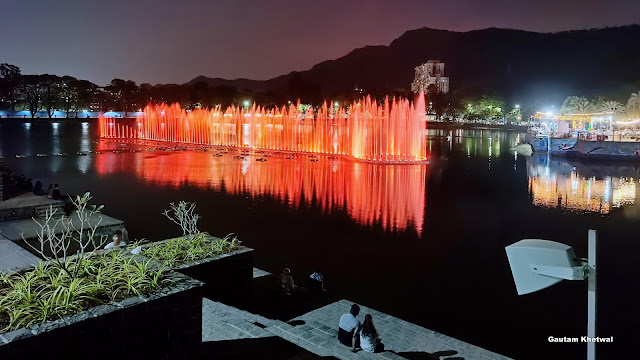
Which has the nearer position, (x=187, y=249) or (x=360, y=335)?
(x=360, y=335)

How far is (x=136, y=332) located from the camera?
5844mm

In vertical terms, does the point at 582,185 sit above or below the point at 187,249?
below

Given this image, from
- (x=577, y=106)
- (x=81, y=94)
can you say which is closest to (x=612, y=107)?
(x=577, y=106)

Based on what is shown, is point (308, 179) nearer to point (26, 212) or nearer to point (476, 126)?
point (26, 212)

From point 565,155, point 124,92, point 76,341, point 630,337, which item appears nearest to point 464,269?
point 630,337

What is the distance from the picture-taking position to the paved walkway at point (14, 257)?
12.2m

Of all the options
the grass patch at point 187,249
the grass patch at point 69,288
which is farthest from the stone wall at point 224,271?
the grass patch at point 69,288

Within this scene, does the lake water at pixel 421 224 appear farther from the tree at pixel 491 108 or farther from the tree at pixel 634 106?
the tree at pixel 491 108

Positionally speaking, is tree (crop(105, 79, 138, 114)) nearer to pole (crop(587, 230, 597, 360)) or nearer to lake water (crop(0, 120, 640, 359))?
lake water (crop(0, 120, 640, 359))

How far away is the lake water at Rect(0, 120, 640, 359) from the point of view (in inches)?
442

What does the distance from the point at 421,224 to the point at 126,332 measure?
14.8 metres

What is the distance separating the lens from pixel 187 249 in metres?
10.1

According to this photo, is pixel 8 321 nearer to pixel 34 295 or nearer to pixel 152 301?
pixel 34 295

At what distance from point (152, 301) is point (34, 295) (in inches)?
51.7
